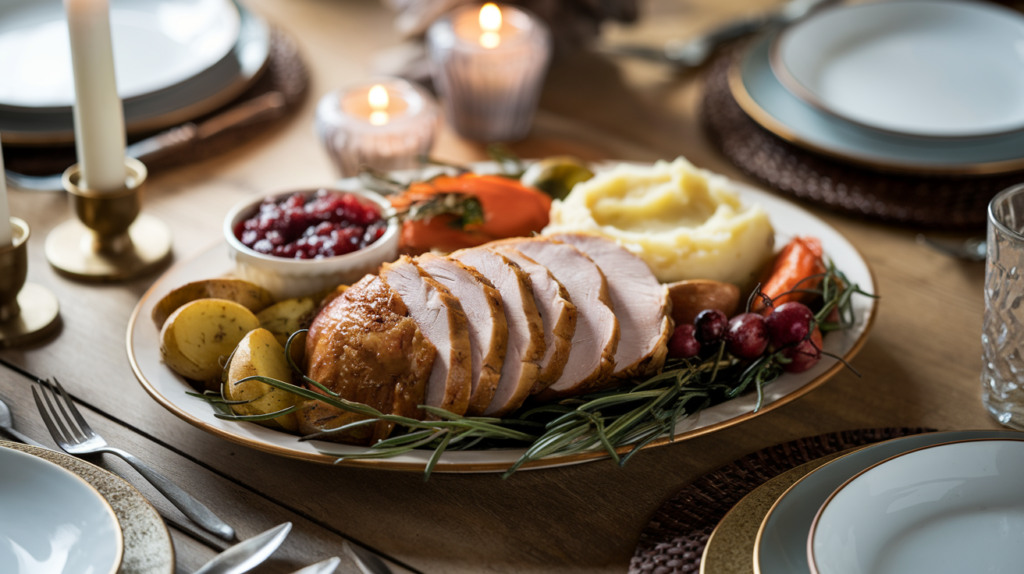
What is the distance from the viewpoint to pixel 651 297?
66.9 inches

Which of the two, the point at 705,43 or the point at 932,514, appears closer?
the point at 932,514

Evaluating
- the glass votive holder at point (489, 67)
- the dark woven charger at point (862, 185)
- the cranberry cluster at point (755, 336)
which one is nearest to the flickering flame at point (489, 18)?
the glass votive holder at point (489, 67)

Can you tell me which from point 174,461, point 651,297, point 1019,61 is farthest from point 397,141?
point 1019,61

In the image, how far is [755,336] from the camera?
164 cm

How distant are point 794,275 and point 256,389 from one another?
44.7 inches

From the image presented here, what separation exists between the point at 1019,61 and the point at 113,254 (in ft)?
8.93

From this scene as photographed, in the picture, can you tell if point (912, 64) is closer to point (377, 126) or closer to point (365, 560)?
point (377, 126)

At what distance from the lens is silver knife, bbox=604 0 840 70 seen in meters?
3.18

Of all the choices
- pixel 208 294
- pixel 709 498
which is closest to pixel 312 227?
pixel 208 294

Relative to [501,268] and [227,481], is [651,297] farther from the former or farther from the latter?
[227,481]

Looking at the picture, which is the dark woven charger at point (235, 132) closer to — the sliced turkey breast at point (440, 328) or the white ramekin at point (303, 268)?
the white ramekin at point (303, 268)

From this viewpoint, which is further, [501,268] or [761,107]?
[761,107]

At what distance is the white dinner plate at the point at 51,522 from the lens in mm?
1178

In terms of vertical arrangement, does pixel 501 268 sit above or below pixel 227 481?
above
